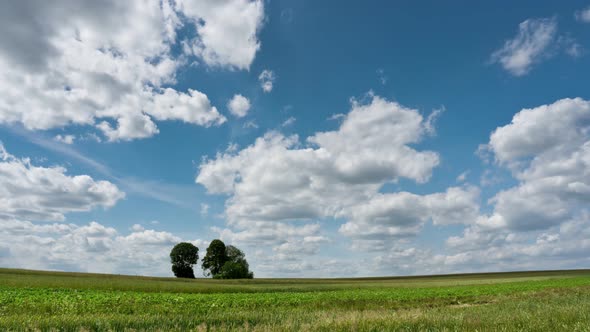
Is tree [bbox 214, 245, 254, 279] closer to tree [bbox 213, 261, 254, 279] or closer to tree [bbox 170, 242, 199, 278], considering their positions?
tree [bbox 213, 261, 254, 279]

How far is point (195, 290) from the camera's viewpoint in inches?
1606

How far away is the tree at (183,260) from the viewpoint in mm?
97000

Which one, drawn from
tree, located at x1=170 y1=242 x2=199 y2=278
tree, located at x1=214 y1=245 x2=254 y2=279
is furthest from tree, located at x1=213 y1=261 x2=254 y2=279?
tree, located at x1=170 y1=242 x2=199 y2=278

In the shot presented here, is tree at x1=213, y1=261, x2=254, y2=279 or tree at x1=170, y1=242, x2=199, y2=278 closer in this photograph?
tree at x1=213, y1=261, x2=254, y2=279

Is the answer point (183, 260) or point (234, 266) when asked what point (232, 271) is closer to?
point (234, 266)

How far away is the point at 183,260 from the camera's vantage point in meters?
97.6

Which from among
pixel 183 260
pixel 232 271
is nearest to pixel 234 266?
pixel 232 271

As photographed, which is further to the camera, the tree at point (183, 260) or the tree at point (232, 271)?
the tree at point (183, 260)

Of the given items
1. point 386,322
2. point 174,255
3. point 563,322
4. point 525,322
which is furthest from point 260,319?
point 174,255

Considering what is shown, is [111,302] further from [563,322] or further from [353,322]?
[563,322]

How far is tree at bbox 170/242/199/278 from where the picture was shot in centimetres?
9700

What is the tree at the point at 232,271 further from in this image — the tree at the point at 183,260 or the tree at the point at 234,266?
the tree at the point at 183,260

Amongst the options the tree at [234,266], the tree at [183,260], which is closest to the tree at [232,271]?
the tree at [234,266]

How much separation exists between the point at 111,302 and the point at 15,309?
4.46 meters
